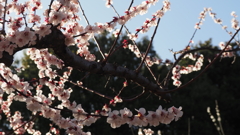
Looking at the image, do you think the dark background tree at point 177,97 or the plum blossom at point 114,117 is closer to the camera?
the plum blossom at point 114,117

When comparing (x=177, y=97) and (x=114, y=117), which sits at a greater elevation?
(x=177, y=97)

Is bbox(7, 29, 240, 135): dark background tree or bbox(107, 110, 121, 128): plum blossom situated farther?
bbox(7, 29, 240, 135): dark background tree

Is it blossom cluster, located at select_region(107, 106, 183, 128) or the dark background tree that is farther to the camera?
the dark background tree

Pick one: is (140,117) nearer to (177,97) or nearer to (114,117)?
(114,117)

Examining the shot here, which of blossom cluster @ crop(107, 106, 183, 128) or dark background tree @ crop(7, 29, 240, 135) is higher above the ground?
dark background tree @ crop(7, 29, 240, 135)

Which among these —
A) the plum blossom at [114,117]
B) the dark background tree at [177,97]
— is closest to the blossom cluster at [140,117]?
the plum blossom at [114,117]

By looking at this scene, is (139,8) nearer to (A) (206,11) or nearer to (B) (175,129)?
(A) (206,11)

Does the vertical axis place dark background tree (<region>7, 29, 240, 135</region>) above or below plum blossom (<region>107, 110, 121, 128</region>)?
above

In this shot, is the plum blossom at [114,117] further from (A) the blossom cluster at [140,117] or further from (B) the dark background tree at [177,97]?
(B) the dark background tree at [177,97]

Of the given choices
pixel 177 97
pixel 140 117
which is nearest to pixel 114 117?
pixel 140 117

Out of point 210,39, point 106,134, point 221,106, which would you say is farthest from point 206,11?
point 210,39

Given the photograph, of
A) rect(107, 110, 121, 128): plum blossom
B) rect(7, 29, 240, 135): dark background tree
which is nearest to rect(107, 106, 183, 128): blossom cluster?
rect(107, 110, 121, 128): plum blossom

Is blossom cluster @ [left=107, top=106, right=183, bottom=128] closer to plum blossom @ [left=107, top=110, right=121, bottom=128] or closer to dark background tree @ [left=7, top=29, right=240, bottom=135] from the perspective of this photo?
plum blossom @ [left=107, top=110, right=121, bottom=128]

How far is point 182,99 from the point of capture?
12.2 m
